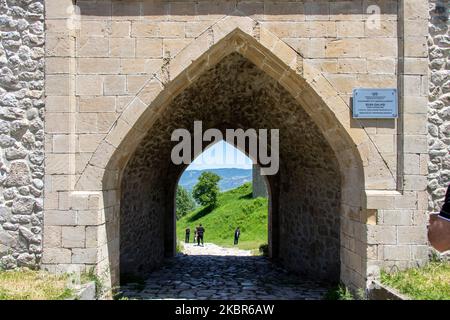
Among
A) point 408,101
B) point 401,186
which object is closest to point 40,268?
point 401,186

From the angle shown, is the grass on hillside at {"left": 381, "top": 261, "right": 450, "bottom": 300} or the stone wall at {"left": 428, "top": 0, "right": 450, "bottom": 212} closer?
the grass on hillside at {"left": 381, "top": 261, "right": 450, "bottom": 300}

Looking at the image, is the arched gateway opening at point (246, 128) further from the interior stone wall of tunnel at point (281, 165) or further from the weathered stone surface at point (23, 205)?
the weathered stone surface at point (23, 205)

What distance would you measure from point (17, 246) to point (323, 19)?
13.4 ft

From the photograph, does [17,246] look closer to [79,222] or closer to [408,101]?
[79,222]

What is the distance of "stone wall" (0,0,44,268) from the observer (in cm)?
475

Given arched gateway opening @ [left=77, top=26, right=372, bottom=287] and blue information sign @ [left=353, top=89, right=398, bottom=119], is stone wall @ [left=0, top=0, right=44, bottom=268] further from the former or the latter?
blue information sign @ [left=353, top=89, right=398, bottom=119]

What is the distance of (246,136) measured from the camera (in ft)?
29.4

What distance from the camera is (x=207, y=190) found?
27938 millimetres

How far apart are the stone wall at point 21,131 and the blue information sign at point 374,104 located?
3.38 metres

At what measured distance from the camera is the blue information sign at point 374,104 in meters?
4.73

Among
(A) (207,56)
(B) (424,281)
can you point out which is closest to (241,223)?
(A) (207,56)

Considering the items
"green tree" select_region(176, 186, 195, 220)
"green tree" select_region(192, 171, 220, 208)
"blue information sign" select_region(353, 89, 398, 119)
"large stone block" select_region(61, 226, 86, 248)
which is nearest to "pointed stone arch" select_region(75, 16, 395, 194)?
"blue information sign" select_region(353, 89, 398, 119)

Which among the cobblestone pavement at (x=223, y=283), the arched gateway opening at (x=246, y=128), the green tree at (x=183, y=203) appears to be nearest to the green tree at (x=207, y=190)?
the green tree at (x=183, y=203)

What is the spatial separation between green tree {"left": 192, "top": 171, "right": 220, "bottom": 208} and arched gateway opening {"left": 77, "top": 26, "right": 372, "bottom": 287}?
17.7 meters
